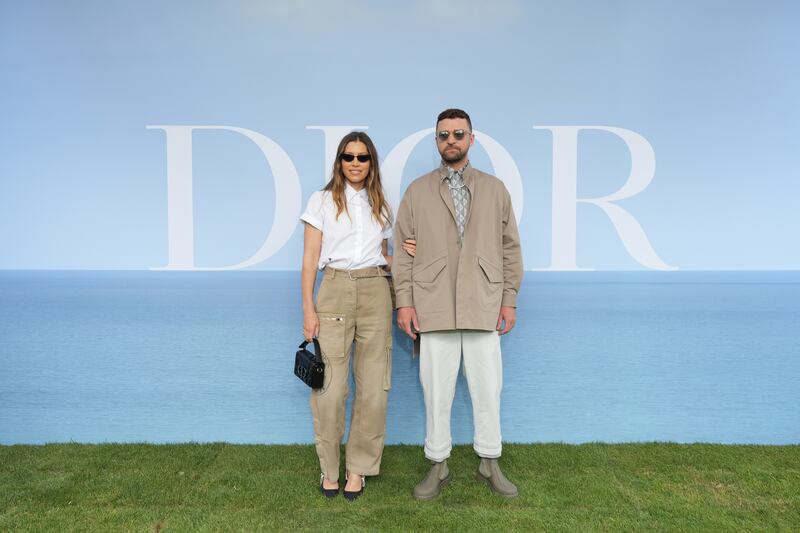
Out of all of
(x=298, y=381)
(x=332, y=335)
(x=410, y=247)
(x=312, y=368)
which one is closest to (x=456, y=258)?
(x=410, y=247)

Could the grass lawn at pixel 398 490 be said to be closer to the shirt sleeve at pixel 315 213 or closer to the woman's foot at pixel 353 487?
the woman's foot at pixel 353 487

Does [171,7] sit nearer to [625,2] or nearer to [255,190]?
[255,190]

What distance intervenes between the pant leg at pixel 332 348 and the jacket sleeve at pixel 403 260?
0.23m

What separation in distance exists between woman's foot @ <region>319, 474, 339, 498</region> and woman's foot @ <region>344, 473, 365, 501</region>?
0.16ft

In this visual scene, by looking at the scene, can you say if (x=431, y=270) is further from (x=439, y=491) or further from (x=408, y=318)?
(x=439, y=491)

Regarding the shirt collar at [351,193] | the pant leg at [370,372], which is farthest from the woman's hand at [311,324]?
the shirt collar at [351,193]

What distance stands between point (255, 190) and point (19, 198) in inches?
57.1

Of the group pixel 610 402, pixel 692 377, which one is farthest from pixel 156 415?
pixel 692 377

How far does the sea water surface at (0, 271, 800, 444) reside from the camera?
11.8ft

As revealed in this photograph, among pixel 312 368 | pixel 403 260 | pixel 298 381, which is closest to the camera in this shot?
pixel 312 368

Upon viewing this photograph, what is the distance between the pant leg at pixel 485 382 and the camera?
113 inches

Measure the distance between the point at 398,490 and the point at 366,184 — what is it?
60.3 inches

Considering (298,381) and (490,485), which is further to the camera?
(298,381)

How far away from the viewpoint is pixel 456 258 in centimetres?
283
